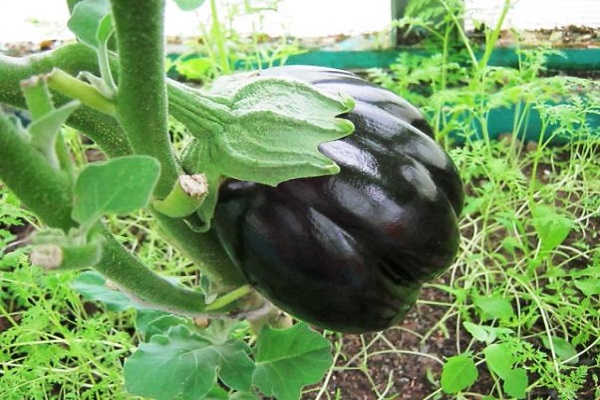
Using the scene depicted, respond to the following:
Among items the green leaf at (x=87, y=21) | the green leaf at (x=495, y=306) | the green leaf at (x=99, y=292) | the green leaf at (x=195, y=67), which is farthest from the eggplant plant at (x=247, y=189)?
the green leaf at (x=195, y=67)

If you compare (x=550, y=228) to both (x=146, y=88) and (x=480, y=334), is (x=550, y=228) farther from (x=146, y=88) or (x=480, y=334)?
(x=146, y=88)

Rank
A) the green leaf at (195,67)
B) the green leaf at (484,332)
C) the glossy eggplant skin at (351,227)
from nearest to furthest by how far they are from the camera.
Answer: the glossy eggplant skin at (351,227)
the green leaf at (484,332)
the green leaf at (195,67)

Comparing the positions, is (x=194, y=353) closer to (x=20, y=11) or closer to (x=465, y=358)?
(x=465, y=358)

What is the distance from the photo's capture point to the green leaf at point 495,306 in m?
0.94

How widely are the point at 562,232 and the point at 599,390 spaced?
203mm

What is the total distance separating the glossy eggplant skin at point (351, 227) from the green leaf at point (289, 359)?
3.7 inches

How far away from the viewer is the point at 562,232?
0.98 metres

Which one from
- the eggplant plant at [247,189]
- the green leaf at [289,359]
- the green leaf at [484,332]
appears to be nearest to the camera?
the eggplant plant at [247,189]

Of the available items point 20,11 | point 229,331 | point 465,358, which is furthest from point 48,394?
point 20,11

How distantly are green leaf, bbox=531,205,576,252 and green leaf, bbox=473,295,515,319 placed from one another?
0.32ft

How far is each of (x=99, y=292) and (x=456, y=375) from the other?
412mm

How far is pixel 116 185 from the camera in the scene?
1.38ft

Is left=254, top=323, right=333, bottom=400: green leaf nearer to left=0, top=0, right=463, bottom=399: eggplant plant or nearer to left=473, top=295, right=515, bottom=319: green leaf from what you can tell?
left=0, top=0, right=463, bottom=399: eggplant plant

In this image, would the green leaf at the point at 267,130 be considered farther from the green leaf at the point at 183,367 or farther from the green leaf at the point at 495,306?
the green leaf at the point at 495,306
